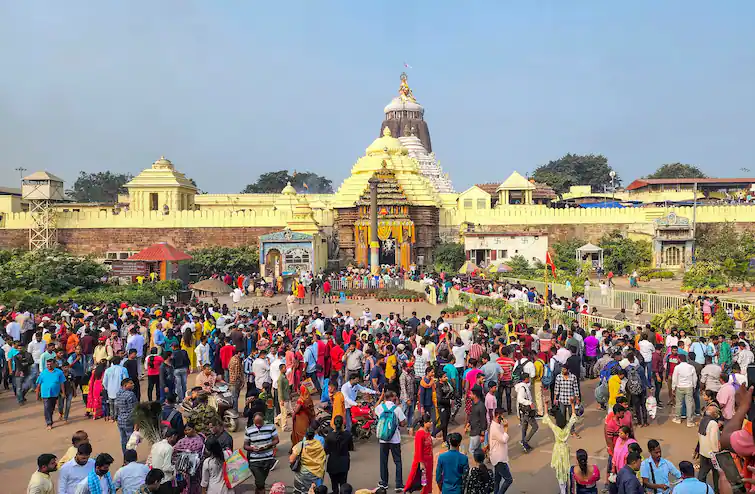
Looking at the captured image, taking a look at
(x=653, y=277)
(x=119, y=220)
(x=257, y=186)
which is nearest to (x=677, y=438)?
(x=653, y=277)

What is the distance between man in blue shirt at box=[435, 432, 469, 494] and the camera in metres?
6.59

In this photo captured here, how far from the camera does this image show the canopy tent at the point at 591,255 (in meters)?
34.0

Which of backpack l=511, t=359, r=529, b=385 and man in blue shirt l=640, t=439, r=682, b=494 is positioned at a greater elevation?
backpack l=511, t=359, r=529, b=385

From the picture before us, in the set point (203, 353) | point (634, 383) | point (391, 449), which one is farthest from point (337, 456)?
point (203, 353)

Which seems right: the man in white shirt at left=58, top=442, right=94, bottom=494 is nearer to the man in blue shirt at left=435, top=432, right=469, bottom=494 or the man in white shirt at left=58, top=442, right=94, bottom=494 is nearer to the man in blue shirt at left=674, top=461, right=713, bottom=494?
the man in blue shirt at left=435, top=432, right=469, bottom=494

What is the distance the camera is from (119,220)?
36219 millimetres

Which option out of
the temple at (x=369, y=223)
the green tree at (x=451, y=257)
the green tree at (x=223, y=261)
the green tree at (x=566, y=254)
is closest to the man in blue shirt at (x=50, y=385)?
the temple at (x=369, y=223)

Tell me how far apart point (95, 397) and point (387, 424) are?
5.38 metres

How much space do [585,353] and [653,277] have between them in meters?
20.5

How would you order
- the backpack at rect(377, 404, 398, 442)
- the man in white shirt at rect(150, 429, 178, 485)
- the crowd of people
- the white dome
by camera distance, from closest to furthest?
the crowd of people < the man in white shirt at rect(150, 429, 178, 485) < the backpack at rect(377, 404, 398, 442) < the white dome

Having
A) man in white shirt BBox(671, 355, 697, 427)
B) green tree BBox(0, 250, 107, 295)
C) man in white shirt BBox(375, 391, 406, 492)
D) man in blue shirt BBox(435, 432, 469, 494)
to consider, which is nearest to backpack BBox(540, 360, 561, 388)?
man in white shirt BBox(671, 355, 697, 427)

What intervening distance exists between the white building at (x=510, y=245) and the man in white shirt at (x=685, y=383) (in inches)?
916

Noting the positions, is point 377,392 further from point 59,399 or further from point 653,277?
point 653,277

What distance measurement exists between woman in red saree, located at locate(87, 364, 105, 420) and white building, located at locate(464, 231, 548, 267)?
24.5 metres
